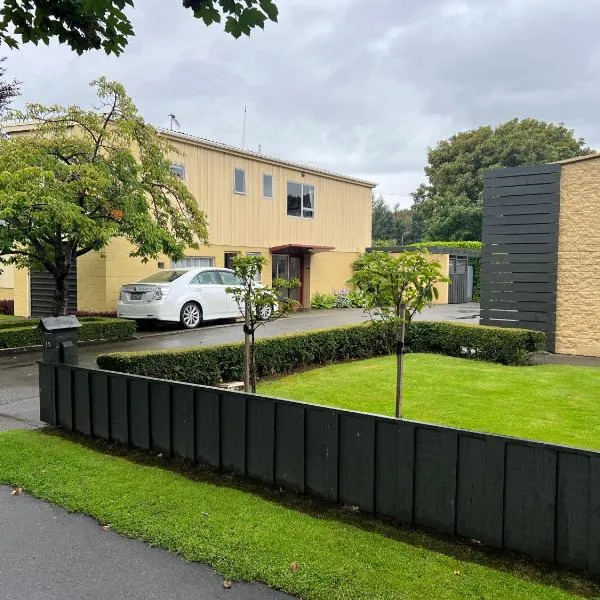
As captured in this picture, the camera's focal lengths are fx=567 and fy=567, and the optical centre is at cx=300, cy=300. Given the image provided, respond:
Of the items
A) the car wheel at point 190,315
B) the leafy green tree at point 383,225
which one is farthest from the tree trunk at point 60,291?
the leafy green tree at point 383,225

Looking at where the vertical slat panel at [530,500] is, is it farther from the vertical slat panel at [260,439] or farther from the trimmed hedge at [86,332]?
the trimmed hedge at [86,332]

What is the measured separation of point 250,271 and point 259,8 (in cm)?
337

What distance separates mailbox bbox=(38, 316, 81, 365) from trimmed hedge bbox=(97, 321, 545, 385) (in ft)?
2.45

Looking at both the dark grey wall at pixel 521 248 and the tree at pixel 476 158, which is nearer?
the dark grey wall at pixel 521 248

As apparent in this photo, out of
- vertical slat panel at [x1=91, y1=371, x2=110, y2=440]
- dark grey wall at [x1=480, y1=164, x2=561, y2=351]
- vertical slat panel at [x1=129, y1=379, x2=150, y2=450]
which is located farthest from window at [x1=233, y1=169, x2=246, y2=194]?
vertical slat panel at [x1=129, y1=379, x2=150, y2=450]

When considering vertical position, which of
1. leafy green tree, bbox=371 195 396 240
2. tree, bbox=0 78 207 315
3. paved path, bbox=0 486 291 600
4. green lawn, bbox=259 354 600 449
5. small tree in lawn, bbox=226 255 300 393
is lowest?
paved path, bbox=0 486 291 600

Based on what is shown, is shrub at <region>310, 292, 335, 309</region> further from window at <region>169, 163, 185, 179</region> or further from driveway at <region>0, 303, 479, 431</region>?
window at <region>169, 163, 185, 179</region>

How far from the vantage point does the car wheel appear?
1388cm

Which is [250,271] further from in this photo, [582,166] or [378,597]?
[582,166]

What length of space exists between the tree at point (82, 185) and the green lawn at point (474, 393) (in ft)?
16.5

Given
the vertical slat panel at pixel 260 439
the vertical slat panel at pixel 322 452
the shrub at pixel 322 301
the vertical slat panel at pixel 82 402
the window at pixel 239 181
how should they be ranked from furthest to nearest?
the shrub at pixel 322 301
the window at pixel 239 181
the vertical slat panel at pixel 82 402
the vertical slat panel at pixel 260 439
the vertical slat panel at pixel 322 452

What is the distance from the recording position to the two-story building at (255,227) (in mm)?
15836

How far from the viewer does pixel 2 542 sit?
147 inches

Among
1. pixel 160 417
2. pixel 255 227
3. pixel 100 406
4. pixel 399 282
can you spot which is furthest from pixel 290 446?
pixel 255 227
